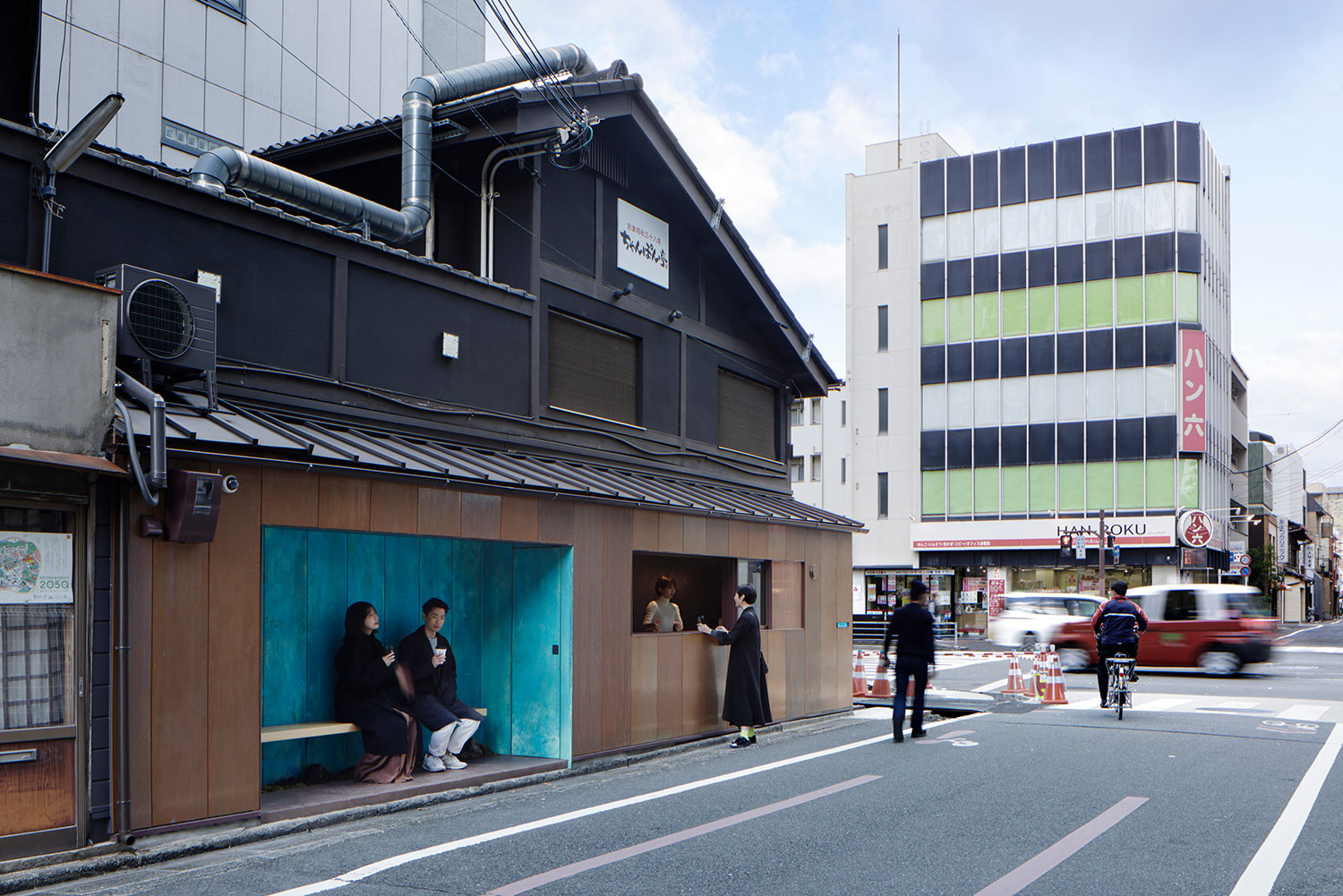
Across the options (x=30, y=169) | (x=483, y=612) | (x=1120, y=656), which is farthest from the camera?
(x=1120, y=656)

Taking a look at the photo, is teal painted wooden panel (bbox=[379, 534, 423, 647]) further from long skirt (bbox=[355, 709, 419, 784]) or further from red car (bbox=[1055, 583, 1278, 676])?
red car (bbox=[1055, 583, 1278, 676])

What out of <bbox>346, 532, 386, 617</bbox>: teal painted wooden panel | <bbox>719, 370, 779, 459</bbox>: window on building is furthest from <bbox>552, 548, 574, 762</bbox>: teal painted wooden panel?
<bbox>719, 370, 779, 459</bbox>: window on building

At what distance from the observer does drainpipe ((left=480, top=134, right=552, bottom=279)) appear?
43.3 ft

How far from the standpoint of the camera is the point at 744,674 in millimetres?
13461

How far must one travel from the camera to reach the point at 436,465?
9961mm

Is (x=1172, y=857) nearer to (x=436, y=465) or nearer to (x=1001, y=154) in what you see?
(x=436, y=465)

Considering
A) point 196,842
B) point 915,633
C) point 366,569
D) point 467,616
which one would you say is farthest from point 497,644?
point 915,633

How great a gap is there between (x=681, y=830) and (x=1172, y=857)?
10.9 feet

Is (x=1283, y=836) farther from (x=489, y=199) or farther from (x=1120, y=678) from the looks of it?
(x=489, y=199)

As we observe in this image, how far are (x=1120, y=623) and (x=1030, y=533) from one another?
30496 millimetres

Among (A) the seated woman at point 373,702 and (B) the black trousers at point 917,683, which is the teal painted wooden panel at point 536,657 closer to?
(A) the seated woman at point 373,702

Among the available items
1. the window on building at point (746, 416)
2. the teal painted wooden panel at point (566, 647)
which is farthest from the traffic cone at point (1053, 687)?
the teal painted wooden panel at point (566, 647)

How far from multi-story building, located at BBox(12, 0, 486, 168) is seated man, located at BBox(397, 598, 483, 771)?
27.5ft

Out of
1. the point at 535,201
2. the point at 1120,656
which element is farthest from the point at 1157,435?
the point at 535,201
